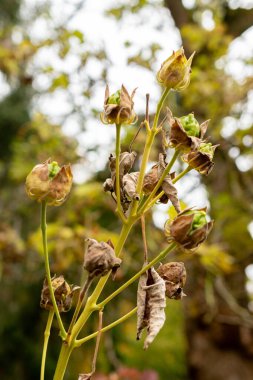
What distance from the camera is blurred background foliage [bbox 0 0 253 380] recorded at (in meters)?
2.85

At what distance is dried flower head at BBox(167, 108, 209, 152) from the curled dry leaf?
143 mm

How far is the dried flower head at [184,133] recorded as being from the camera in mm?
624

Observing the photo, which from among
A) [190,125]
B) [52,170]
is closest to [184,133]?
[190,125]

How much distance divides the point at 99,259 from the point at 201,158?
171mm

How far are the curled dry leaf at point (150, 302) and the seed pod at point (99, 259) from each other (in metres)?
0.05

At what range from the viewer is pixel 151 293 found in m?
0.61

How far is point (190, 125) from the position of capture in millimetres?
633

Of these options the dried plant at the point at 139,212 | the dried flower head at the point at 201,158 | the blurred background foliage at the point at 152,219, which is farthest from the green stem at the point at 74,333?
the blurred background foliage at the point at 152,219

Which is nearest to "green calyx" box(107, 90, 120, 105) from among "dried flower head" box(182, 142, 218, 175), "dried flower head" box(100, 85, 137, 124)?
"dried flower head" box(100, 85, 137, 124)

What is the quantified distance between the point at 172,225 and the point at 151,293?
8 cm

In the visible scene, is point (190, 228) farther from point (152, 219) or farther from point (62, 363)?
point (152, 219)

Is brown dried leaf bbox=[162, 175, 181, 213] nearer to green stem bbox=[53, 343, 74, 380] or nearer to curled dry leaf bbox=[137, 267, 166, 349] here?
curled dry leaf bbox=[137, 267, 166, 349]

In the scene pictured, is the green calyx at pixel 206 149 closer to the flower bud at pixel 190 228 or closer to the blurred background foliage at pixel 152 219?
the flower bud at pixel 190 228

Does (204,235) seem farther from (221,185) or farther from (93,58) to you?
(221,185)
